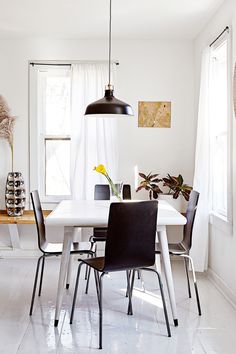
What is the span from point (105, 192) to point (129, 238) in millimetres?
1849

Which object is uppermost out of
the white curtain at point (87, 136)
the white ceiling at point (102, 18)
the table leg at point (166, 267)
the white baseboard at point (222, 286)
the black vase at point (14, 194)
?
the white ceiling at point (102, 18)

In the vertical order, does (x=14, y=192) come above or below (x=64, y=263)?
above

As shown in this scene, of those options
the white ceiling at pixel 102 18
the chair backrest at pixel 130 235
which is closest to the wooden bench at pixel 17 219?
the white ceiling at pixel 102 18

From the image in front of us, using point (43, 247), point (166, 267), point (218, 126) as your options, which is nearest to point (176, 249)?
point (166, 267)

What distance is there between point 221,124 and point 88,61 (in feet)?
6.00

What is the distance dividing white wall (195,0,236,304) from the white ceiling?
0.11 metres

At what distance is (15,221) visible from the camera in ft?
16.5

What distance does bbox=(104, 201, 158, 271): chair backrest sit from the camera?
296 cm

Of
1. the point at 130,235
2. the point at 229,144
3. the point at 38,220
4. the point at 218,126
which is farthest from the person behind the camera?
the point at 218,126

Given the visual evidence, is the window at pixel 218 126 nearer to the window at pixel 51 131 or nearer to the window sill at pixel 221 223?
the window sill at pixel 221 223

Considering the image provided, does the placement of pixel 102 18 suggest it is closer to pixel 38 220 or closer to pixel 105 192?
pixel 105 192

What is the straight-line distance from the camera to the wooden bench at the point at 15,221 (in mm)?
5023

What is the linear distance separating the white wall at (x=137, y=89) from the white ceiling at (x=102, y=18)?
0.16m

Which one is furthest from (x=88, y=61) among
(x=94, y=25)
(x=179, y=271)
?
(x=179, y=271)
